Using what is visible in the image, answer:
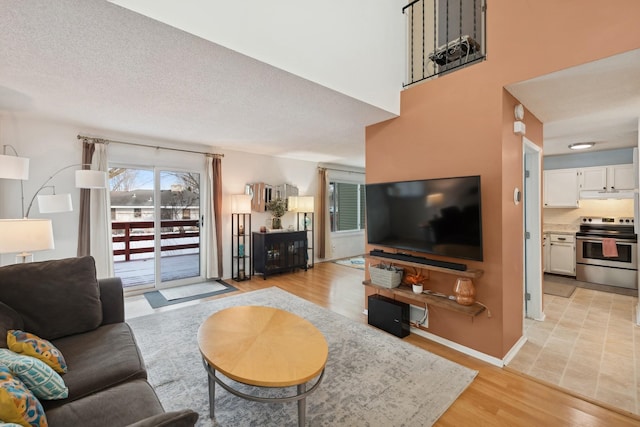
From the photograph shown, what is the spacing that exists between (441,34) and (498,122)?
199 centimetres

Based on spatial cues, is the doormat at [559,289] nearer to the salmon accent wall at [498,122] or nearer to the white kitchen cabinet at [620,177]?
the white kitchen cabinet at [620,177]

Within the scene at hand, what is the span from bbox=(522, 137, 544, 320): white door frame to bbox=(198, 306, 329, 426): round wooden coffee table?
2.78m

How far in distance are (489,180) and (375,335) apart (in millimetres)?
1889

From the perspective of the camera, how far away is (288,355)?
173 centimetres

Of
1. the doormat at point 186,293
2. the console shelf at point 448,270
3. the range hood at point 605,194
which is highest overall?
the range hood at point 605,194

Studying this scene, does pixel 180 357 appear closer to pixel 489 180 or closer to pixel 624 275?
pixel 489 180

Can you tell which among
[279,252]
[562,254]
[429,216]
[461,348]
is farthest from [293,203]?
[562,254]

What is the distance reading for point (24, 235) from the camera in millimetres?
2170

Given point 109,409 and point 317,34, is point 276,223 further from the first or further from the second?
point 109,409

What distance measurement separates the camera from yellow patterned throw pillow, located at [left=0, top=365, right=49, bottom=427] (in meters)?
0.96

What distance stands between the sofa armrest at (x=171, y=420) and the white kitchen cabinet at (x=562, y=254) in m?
6.31

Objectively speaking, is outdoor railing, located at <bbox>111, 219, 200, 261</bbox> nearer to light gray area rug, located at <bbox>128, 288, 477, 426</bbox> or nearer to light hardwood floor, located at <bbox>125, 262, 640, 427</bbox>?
light gray area rug, located at <bbox>128, 288, 477, 426</bbox>

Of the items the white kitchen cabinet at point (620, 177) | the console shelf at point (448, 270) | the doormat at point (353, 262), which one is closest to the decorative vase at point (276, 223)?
the doormat at point (353, 262)

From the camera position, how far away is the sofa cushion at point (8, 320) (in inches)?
60.2
